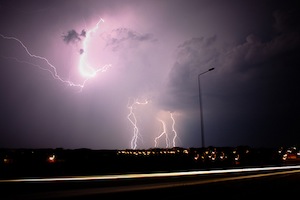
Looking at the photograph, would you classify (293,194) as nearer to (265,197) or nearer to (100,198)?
(265,197)

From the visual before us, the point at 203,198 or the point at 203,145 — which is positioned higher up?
the point at 203,145

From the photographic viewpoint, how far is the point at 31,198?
8.99 meters

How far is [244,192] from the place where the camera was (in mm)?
10766

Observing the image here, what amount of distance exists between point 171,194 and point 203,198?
121 centimetres

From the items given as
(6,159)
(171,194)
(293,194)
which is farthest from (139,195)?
(6,159)

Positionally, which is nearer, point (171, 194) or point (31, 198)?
point (31, 198)

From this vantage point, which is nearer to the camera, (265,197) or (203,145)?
(265,197)

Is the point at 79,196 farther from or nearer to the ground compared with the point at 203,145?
nearer to the ground

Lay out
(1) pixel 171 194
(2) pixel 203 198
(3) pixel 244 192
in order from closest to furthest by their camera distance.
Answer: (2) pixel 203 198 < (1) pixel 171 194 < (3) pixel 244 192

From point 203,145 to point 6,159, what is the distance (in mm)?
22785

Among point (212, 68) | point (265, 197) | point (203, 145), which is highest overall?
point (212, 68)

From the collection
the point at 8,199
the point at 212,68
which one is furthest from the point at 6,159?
the point at 8,199

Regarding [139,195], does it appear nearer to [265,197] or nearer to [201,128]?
[265,197]

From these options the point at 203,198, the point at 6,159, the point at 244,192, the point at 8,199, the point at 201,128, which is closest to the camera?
the point at 8,199
